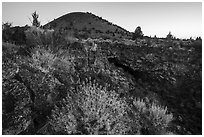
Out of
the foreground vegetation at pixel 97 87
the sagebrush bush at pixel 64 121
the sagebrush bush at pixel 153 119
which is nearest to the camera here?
the sagebrush bush at pixel 64 121

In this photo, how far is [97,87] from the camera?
6.94m

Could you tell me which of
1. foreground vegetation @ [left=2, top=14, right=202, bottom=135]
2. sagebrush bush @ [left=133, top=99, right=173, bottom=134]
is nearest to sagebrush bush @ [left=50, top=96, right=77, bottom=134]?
foreground vegetation @ [left=2, top=14, right=202, bottom=135]

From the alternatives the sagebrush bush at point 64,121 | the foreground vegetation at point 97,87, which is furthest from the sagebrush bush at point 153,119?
the sagebrush bush at point 64,121

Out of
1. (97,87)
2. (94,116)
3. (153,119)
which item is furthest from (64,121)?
(153,119)

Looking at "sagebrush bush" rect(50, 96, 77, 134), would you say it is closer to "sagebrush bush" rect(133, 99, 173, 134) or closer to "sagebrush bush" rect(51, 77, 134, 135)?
"sagebrush bush" rect(51, 77, 134, 135)

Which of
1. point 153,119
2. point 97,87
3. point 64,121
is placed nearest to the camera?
point 64,121

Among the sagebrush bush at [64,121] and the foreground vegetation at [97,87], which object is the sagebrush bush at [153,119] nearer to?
the foreground vegetation at [97,87]

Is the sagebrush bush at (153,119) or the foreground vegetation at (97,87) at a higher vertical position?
the foreground vegetation at (97,87)

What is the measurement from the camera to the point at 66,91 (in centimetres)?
643

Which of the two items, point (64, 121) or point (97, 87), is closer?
point (64, 121)

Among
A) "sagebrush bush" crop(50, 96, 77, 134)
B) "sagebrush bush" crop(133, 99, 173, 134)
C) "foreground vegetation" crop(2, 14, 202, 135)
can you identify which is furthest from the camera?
"sagebrush bush" crop(133, 99, 173, 134)

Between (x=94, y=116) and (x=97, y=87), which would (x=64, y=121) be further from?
(x=97, y=87)

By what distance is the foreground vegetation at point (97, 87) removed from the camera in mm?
5625

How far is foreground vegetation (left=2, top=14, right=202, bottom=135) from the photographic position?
5625 millimetres
